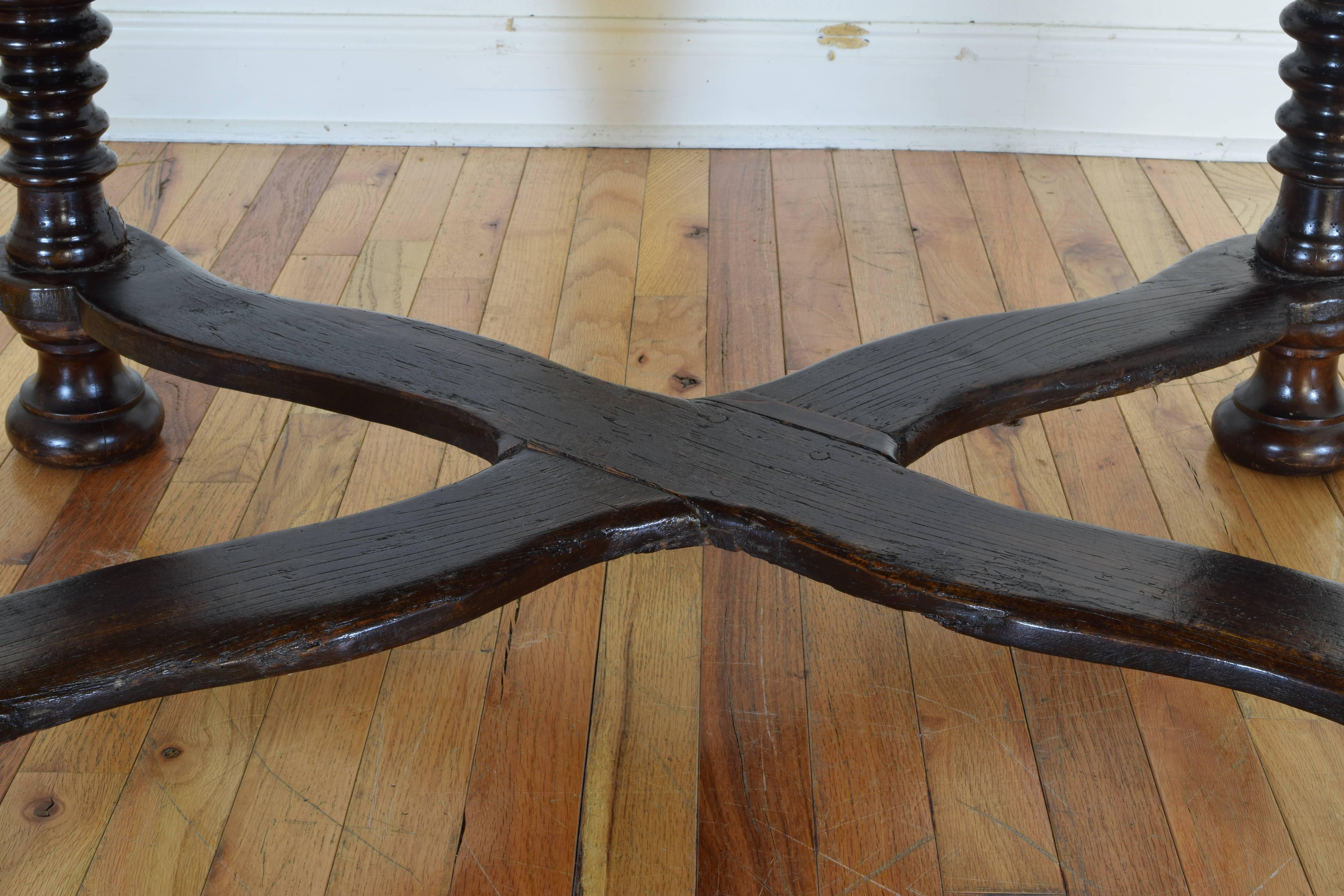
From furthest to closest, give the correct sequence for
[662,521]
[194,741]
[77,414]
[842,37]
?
[842,37] < [77,414] < [194,741] < [662,521]

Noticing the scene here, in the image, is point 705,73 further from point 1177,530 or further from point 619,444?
point 619,444

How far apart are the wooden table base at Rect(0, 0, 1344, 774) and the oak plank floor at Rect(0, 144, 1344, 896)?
0.16 meters

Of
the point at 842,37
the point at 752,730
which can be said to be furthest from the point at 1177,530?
the point at 842,37

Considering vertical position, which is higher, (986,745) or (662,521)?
(662,521)

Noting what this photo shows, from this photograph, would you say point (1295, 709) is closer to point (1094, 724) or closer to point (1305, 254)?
point (1094, 724)

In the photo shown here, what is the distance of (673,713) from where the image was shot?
111cm

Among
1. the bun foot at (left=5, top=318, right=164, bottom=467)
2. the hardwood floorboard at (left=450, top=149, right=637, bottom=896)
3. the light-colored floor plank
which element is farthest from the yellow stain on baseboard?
the bun foot at (left=5, top=318, right=164, bottom=467)

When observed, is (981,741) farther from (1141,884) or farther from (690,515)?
(690,515)

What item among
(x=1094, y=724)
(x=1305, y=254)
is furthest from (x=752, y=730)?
(x=1305, y=254)

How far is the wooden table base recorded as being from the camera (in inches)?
33.5

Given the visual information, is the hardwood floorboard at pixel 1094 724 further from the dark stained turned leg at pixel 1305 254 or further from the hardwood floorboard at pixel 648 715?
the hardwood floorboard at pixel 648 715

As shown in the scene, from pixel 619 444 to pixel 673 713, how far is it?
26 centimetres

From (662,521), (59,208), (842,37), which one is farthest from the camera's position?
(842,37)

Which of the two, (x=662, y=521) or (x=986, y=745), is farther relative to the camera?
(x=986, y=745)
